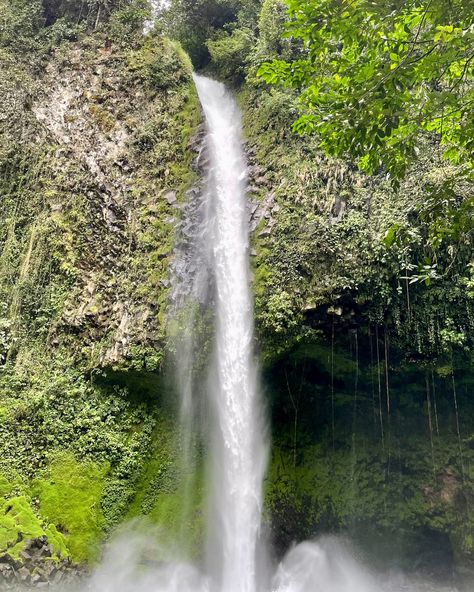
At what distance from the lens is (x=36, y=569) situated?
22.6 ft

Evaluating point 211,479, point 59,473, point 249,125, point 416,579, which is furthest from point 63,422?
point 249,125

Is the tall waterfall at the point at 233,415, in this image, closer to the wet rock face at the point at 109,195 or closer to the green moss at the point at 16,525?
the wet rock face at the point at 109,195

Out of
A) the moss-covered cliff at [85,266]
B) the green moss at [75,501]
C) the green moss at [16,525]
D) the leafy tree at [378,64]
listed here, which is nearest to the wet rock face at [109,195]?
the moss-covered cliff at [85,266]

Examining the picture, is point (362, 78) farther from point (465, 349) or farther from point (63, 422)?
point (63, 422)

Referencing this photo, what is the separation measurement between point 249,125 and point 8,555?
10.6 m

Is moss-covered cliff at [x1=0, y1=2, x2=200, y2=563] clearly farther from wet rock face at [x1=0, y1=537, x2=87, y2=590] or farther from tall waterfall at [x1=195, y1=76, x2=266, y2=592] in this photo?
tall waterfall at [x1=195, y1=76, x2=266, y2=592]

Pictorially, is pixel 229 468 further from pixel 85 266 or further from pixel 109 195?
pixel 109 195

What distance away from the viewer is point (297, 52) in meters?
12.8

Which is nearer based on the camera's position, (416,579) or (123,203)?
(416,579)

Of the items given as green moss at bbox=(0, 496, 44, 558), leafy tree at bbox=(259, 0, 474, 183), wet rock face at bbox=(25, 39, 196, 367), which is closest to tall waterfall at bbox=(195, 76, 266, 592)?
wet rock face at bbox=(25, 39, 196, 367)

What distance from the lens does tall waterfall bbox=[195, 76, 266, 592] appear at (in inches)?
319

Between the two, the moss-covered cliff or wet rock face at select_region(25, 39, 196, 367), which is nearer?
the moss-covered cliff

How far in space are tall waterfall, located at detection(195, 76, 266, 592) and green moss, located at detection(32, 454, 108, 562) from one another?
6.83ft

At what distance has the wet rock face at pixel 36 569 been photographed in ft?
21.8
